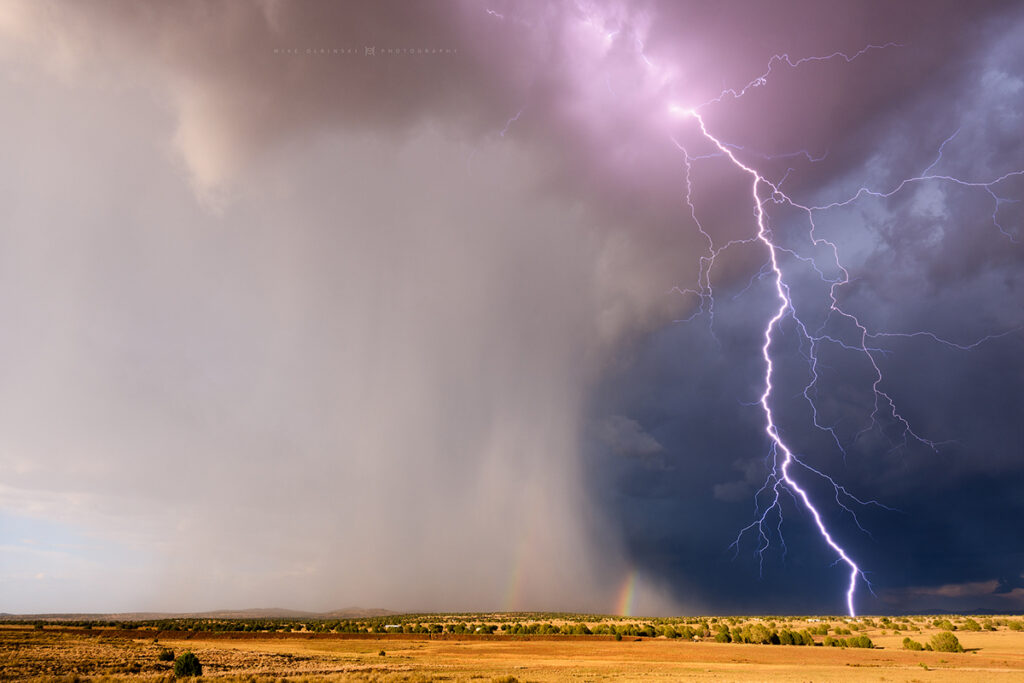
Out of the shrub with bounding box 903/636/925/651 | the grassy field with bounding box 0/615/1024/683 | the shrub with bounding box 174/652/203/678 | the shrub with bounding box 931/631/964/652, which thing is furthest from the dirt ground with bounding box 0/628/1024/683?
the shrub with bounding box 931/631/964/652

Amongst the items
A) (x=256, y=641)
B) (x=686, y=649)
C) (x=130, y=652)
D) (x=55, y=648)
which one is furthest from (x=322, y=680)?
→ (x=256, y=641)

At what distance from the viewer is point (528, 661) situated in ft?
136

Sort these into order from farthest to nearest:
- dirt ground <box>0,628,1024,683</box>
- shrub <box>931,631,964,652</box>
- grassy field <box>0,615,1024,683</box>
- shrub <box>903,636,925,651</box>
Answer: shrub <box>903,636,925,651</box> → shrub <box>931,631,964,652</box> → grassy field <box>0,615,1024,683</box> → dirt ground <box>0,628,1024,683</box>

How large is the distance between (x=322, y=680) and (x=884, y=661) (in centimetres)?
3797

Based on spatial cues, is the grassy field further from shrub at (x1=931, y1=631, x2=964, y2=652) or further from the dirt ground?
Answer: shrub at (x1=931, y1=631, x2=964, y2=652)

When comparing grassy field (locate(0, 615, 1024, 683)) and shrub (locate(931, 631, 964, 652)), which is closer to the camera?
grassy field (locate(0, 615, 1024, 683))

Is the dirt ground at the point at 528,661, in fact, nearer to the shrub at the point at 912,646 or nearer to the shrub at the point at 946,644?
the shrub at the point at 912,646

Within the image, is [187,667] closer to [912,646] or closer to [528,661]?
[528,661]

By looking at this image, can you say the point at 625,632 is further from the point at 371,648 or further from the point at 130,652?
the point at 130,652

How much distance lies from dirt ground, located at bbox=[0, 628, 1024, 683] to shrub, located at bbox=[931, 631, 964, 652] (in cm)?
168

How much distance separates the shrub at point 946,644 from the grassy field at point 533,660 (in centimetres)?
126

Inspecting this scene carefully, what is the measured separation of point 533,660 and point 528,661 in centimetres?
89

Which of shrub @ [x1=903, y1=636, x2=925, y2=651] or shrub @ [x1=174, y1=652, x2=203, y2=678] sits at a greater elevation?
shrub @ [x1=174, y1=652, x2=203, y2=678]

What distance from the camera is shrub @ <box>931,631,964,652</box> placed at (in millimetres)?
44822
